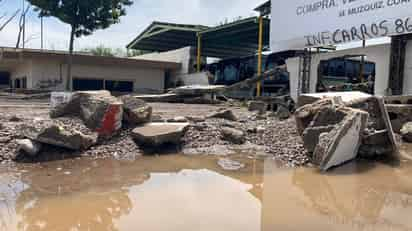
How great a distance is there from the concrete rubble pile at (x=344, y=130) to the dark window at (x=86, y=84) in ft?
56.4

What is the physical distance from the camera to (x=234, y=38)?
78.2 ft

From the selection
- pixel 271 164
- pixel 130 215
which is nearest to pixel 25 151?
pixel 130 215

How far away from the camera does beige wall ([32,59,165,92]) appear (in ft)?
66.9

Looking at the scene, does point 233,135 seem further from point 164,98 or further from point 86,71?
point 86,71

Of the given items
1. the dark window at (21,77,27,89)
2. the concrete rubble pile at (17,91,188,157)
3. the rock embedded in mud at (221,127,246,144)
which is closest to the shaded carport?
the dark window at (21,77,27,89)

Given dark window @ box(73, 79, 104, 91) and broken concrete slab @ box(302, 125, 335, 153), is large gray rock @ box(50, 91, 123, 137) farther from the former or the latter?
dark window @ box(73, 79, 104, 91)

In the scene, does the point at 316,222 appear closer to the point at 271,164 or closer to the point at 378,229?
the point at 378,229

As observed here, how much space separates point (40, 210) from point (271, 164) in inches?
151

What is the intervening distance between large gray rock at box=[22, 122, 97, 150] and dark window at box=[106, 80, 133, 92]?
16.2m

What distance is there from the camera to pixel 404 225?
360 cm

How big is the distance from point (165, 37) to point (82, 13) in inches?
286

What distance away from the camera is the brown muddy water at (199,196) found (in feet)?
11.8

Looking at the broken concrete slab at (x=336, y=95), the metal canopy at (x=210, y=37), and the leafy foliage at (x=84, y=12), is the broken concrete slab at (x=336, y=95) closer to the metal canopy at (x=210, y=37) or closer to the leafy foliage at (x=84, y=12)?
the metal canopy at (x=210, y=37)

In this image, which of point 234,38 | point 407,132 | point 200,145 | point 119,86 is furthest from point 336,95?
point 119,86
